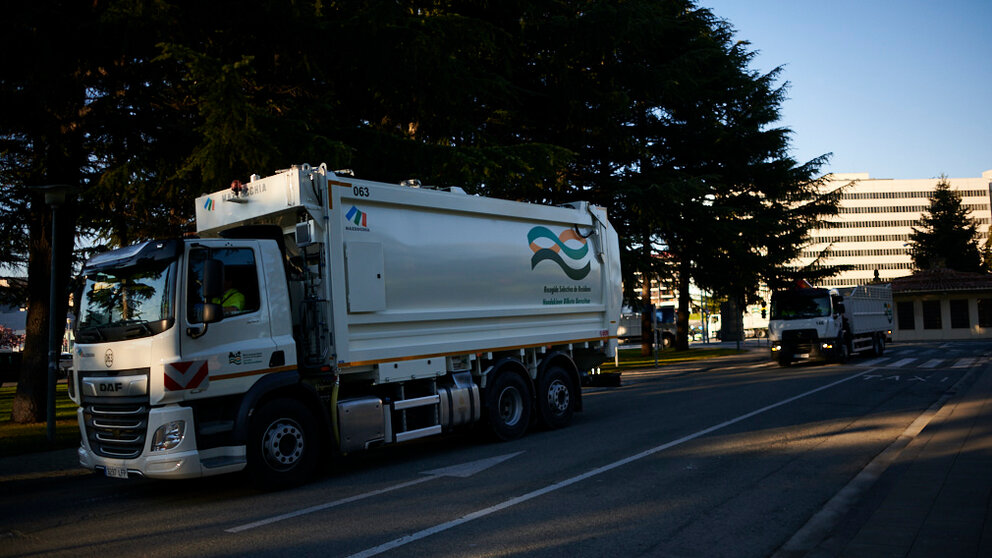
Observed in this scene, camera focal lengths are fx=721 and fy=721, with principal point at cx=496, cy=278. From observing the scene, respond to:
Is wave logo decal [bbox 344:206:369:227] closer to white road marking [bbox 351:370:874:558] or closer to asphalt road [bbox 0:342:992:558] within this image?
asphalt road [bbox 0:342:992:558]

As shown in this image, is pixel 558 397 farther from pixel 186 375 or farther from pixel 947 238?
pixel 947 238

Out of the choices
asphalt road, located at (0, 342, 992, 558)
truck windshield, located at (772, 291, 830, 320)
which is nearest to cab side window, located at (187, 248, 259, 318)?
asphalt road, located at (0, 342, 992, 558)

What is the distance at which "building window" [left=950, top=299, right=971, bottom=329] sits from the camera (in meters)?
45.9

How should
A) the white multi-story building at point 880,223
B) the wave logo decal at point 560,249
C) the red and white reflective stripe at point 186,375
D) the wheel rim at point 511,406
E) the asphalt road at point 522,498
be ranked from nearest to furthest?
the asphalt road at point 522,498 → the red and white reflective stripe at point 186,375 → the wheel rim at point 511,406 → the wave logo decal at point 560,249 → the white multi-story building at point 880,223

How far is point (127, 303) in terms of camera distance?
24.8 feet

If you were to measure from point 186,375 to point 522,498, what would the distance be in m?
3.50

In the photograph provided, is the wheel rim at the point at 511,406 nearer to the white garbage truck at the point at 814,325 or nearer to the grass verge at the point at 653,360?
the grass verge at the point at 653,360

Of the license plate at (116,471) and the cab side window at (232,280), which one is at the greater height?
the cab side window at (232,280)

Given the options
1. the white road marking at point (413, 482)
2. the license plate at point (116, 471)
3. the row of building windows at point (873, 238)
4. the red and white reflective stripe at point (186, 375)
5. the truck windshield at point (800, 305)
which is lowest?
the white road marking at point (413, 482)

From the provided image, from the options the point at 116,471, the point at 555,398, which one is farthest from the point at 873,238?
the point at 116,471

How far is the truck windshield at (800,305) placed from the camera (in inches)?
930

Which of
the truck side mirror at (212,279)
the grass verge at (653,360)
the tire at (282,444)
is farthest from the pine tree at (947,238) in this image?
the truck side mirror at (212,279)

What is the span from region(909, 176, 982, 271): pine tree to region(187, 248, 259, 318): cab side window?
64420mm

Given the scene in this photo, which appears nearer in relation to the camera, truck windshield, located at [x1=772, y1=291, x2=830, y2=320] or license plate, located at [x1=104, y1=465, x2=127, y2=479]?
license plate, located at [x1=104, y1=465, x2=127, y2=479]
